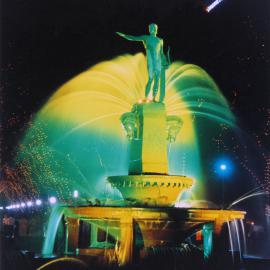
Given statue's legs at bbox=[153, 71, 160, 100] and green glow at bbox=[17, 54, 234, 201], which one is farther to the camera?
green glow at bbox=[17, 54, 234, 201]

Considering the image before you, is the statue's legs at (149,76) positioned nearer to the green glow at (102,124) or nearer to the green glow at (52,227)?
the green glow at (102,124)

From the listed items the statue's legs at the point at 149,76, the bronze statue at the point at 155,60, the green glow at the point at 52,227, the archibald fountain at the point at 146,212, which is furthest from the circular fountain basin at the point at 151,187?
the statue's legs at the point at 149,76

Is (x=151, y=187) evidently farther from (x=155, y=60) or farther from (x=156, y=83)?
(x=155, y=60)

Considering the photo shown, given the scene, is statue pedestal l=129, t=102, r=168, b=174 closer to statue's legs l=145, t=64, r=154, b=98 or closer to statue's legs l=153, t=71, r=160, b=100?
statue's legs l=153, t=71, r=160, b=100

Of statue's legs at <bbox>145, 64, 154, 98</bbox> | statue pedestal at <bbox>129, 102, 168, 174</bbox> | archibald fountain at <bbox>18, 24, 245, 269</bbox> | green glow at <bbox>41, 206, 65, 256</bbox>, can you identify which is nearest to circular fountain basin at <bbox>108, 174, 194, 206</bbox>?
archibald fountain at <bbox>18, 24, 245, 269</bbox>

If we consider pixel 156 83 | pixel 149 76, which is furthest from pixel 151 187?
pixel 149 76

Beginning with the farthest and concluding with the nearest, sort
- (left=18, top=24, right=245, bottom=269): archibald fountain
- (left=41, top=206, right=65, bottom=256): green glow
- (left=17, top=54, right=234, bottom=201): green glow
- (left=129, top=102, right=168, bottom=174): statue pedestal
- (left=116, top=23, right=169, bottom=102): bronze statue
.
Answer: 1. (left=17, top=54, right=234, bottom=201): green glow
2. (left=116, top=23, right=169, bottom=102): bronze statue
3. (left=129, top=102, right=168, bottom=174): statue pedestal
4. (left=41, top=206, right=65, bottom=256): green glow
5. (left=18, top=24, right=245, bottom=269): archibald fountain

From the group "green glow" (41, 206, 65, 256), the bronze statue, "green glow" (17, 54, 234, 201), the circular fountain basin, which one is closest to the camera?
"green glow" (41, 206, 65, 256)
